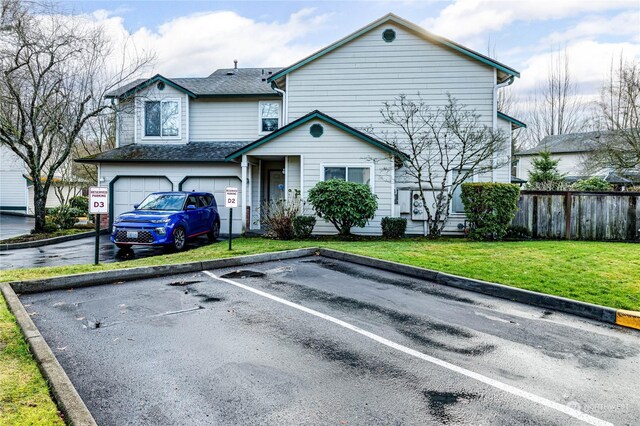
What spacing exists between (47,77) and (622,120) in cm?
3328

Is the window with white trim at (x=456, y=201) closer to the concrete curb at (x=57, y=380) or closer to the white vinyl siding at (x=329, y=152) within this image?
the white vinyl siding at (x=329, y=152)

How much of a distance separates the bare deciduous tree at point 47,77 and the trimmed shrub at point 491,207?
602 inches

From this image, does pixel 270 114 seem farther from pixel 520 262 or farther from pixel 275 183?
pixel 520 262

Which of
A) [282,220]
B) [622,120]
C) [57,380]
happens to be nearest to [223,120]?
[282,220]

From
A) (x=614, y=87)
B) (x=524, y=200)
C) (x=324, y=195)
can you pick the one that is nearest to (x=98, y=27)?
(x=324, y=195)

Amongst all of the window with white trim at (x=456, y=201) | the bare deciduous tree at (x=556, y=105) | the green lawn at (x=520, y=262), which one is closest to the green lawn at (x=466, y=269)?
the green lawn at (x=520, y=262)

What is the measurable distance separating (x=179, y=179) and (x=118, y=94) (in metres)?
5.57

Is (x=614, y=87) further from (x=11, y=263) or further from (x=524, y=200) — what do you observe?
(x=11, y=263)

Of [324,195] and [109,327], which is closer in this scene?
[109,327]

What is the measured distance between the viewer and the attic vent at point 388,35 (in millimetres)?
16281

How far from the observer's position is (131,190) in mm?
18109

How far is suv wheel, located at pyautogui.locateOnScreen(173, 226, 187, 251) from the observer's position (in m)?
12.4

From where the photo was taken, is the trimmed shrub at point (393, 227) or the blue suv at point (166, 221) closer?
the blue suv at point (166, 221)

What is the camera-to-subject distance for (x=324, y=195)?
13.6 m
